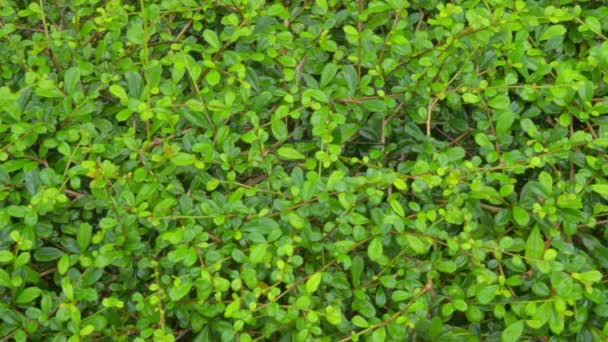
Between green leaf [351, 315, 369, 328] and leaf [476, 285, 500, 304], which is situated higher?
leaf [476, 285, 500, 304]

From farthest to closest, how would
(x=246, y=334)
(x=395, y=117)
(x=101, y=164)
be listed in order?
(x=395, y=117), (x=101, y=164), (x=246, y=334)

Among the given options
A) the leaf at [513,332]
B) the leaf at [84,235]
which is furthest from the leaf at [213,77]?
the leaf at [513,332]

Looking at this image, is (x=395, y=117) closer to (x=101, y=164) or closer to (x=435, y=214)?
(x=435, y=214)

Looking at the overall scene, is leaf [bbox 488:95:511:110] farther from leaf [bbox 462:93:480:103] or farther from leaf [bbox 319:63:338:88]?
leaf [bbox 319:63:338:88]

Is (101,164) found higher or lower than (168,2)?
lower

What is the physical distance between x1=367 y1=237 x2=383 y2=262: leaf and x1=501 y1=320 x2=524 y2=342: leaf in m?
0.35

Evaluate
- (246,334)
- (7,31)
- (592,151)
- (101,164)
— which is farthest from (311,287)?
(7,31)

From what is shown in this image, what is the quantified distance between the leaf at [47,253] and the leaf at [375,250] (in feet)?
2.70

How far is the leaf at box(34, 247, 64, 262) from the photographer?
1568mm

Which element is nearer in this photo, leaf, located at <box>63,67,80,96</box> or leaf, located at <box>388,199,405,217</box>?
leaf, located at <box>388,199,405,217</box>

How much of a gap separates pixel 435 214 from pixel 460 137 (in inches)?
13.8

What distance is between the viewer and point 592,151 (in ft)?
5.40

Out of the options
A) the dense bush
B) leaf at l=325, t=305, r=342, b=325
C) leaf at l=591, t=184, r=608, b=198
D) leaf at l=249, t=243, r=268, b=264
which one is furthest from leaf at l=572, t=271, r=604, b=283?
leaf at l=249, t=243, r=268, b=264

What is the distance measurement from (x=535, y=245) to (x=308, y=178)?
0.61m
